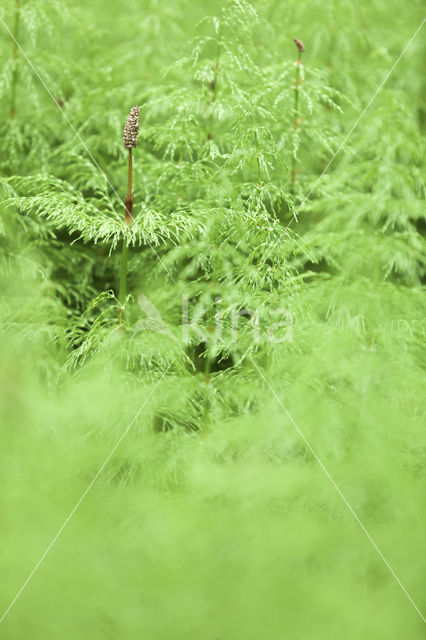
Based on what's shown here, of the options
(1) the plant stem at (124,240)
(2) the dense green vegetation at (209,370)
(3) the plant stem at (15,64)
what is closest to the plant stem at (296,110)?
(2) the dense green vegetation at (209,370)

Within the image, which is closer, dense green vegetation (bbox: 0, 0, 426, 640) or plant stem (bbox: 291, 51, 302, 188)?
dense green vegetation (bbox: 0, 0, 426, 640)

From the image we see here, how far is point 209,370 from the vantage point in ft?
4.81

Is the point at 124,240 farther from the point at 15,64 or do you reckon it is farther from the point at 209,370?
the point at 15,64

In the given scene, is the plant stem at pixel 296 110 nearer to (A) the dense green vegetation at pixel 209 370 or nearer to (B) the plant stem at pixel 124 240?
(A) the dense green vegetation at pixel 209 370

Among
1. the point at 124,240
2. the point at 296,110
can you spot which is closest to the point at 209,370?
the point at 124,240

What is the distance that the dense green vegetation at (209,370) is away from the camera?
3.46ft

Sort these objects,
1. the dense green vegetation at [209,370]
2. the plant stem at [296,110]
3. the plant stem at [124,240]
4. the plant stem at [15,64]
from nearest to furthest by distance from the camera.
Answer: the dense green vegetation at [209,370] < the plant stem at [124,240] < the plant stem at [296,110] < the plant stem at [15,64]

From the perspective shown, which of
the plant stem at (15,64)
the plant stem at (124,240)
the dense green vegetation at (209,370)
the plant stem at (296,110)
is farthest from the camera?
the plant stem at (15,64)

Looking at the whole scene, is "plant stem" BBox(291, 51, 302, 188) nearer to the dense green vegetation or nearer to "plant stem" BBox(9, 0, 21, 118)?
the dense green vegetation

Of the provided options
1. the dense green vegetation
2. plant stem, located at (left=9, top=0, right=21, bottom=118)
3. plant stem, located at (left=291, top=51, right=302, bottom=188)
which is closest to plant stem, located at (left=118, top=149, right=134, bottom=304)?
the dense green vegetation

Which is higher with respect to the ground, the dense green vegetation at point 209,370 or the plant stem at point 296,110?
the plant stem at point 296,110

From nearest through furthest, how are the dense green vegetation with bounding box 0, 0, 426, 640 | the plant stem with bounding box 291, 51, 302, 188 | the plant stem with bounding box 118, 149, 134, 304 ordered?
the dense green vegetation with bounding box 0, 0, 426, 640 → the plant stem with bounding box 118, 149, 134, 304 → the plant stem with bounding box 291, 51, 302, 188

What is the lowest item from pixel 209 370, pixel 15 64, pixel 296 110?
pixel 209 370

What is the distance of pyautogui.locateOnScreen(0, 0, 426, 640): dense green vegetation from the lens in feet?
3.46
